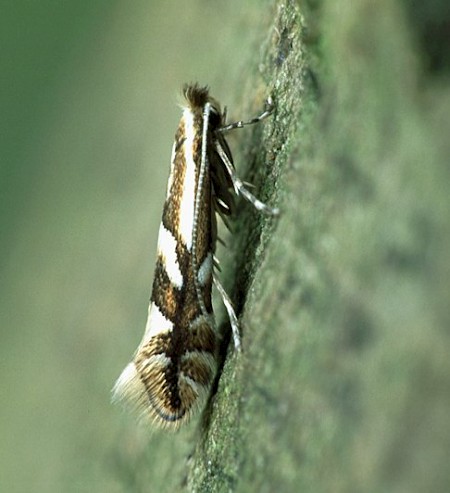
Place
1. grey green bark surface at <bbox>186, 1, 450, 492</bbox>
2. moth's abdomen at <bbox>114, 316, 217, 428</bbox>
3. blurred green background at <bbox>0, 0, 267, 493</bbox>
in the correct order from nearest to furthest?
grey green bark surface at <bbox>186, 1, 450, 492</bbox> → moth's abdomen at <bbox>114, 316, 217, 428</bbox> → blurred green background at <bbox>0, 0, 267, 493</bbox>

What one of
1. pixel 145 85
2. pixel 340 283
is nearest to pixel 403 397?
pixel 340 283

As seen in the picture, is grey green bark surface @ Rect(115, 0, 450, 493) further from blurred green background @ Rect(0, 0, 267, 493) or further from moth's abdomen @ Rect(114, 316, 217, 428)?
blurred green background @ Rect(0, 0, 267, 493)

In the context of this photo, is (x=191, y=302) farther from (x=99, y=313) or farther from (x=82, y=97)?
(x=82, y=97)

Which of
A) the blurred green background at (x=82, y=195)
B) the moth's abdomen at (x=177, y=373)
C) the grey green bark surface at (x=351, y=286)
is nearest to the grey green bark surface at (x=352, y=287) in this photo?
the grey green bark surface at (x=351, y=286)

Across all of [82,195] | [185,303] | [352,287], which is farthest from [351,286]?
[82,195]

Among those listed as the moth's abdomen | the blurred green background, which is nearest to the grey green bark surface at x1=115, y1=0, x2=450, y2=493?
the moth's abdomen

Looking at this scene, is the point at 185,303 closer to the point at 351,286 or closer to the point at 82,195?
the point at 351,286

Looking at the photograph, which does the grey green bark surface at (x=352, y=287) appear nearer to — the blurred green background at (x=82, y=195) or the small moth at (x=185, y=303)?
the small moth at (x=185, y=303)

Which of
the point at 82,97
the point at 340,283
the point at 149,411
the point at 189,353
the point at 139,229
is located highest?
the point at 82,97
